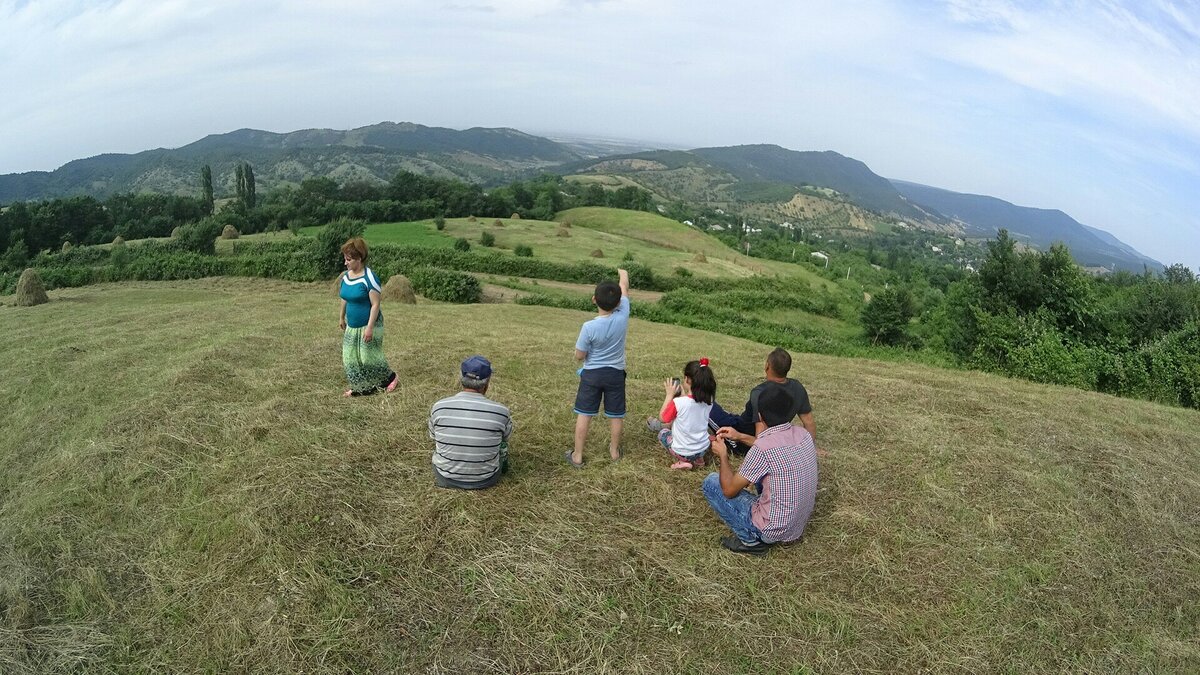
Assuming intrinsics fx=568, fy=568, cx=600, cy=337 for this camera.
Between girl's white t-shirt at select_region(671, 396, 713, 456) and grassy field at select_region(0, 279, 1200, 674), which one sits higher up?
girl's white t-shirt at select_region(671, 396, 713, 456)

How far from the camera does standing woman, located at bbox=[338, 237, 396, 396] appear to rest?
7129 mm

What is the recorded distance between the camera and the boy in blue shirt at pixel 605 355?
5.42m

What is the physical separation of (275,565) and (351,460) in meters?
1.51

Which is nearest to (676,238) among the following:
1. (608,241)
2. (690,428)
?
(608,241)

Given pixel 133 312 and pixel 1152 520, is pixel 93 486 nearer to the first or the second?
pixel 1152 520

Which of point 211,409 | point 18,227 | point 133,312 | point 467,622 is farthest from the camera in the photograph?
point 18,227

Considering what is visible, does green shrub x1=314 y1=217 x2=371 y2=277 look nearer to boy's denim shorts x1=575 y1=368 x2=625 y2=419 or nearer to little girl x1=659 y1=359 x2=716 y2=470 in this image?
boy's denim shorts x1=575 y1=368 x2=625 y2=419

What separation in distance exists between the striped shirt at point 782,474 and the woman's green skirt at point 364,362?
5163mm

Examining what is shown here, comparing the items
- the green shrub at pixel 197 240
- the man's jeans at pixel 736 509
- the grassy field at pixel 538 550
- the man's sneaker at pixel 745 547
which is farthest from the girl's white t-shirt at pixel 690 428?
the green shrub at pixel 197 240

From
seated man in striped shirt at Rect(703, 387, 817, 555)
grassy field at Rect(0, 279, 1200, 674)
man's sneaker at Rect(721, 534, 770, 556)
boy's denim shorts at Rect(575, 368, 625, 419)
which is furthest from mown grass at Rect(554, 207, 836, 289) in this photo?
man's sneaker at Rect(721, 534, 770, 556)

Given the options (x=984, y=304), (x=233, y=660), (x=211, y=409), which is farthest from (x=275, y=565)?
(x=984, y=304)

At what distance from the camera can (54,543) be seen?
5.02 m

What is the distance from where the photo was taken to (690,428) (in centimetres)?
619

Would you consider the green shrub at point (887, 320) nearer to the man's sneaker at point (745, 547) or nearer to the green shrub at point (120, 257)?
the man's sneaker at point (745, 547)
